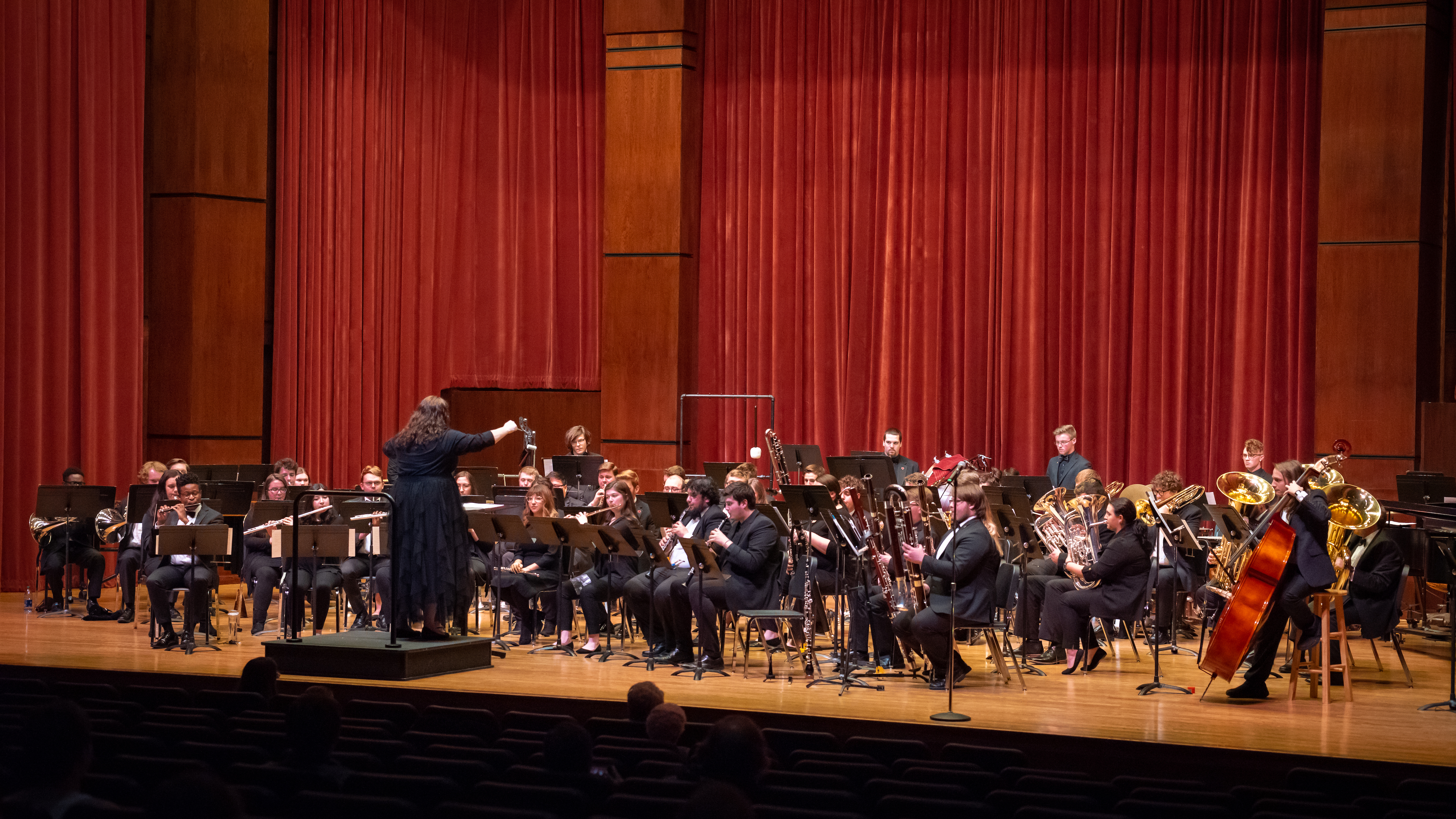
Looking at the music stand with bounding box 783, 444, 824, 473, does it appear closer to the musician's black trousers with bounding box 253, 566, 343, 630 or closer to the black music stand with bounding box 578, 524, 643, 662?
the black music stand with bounding box 578, 524, 643, 662

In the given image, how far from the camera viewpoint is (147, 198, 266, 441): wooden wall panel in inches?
499

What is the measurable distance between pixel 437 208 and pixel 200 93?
114 inches

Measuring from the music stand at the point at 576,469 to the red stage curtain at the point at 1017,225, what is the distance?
323 centimetres

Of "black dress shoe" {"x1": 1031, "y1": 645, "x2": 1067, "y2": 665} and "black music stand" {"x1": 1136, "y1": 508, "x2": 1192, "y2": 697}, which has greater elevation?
"black music stand" {"x1": 1136, "y1": 508, "x2": 1192, "y2": 697}

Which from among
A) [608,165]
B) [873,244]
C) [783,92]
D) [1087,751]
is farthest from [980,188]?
[1087,751]

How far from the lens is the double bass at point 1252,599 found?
6871 millimetres

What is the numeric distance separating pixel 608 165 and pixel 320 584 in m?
6.30

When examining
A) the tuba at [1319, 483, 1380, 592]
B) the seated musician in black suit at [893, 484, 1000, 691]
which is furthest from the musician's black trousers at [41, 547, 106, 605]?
the tuba at [1319, 483, 1380, 592]

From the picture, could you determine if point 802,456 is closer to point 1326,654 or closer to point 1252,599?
point 1252,599

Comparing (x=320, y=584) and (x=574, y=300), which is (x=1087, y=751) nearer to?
(x=320, y=584)

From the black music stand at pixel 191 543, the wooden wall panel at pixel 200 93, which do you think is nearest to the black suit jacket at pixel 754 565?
the black music stand at pixel 191 543

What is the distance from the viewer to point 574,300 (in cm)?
1489

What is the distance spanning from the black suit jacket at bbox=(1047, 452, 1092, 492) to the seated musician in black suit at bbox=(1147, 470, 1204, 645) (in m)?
1.65

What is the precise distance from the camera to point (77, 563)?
10492 mm
